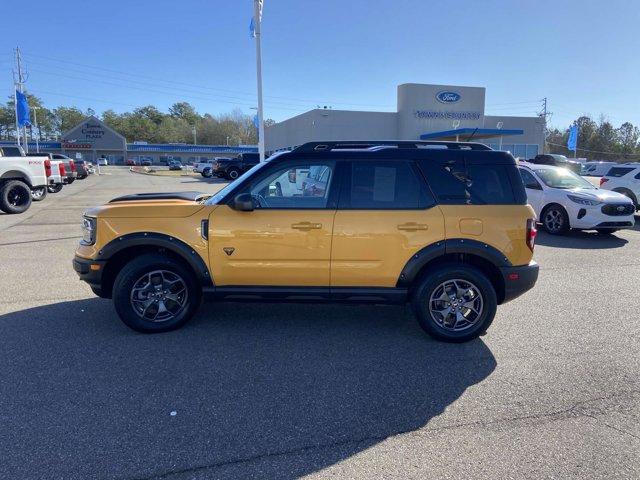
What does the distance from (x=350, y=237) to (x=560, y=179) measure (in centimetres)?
905

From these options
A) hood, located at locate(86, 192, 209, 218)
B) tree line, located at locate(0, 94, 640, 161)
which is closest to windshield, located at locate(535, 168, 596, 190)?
hood, located at locate(86, 192, 209, 218)

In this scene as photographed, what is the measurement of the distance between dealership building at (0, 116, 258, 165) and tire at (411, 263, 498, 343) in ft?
250

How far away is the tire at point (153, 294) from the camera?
431 cm

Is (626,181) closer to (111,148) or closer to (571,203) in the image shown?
(571,203)

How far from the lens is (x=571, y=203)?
10078mm

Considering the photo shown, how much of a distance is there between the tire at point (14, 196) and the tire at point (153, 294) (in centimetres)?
1180

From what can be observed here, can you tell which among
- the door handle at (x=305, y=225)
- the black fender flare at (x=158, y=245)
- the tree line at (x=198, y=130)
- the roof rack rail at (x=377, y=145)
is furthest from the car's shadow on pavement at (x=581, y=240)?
the tree line at (x=198, y=130)

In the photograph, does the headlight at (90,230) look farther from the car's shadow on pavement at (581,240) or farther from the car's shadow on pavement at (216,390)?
the car's shadow on pavement at (581,240)

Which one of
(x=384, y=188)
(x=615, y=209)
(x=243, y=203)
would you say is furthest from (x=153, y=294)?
(x=615, y=209)

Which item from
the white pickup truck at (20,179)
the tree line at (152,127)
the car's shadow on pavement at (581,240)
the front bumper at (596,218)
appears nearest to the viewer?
the car's shadow on pavement at (581,240)

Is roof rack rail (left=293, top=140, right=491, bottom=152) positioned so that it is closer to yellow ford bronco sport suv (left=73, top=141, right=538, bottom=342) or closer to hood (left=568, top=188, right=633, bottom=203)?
yellow ford bronco sport suv (left=73, top=141, right=538, bottom=342)

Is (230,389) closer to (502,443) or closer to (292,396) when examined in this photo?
(292,396)

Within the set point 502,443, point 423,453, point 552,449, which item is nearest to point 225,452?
point 423,453

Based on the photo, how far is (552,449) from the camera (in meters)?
2.74
